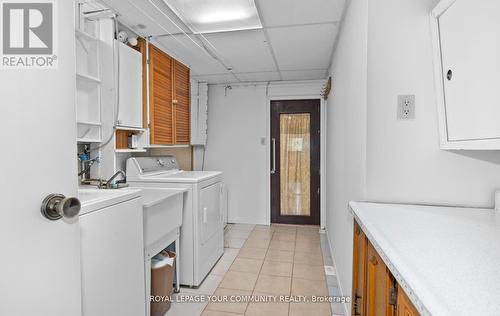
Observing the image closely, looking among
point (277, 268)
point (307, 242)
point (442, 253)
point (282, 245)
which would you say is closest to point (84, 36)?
point (442, 253)

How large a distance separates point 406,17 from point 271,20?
3.52 ft

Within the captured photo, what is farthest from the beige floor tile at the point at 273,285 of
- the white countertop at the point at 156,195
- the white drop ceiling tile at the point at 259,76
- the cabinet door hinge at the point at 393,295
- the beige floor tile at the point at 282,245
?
the white drop ceiling tile at the point at 259,76

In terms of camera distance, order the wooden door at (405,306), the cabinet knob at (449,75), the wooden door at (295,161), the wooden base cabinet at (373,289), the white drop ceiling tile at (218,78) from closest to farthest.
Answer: the wooden door at (405,306) → the wooden base cabinet at (373,289) → the cabinet knob at (449,75) → the white drop ceiling tile at (218,78) → the wooden door at (295,161)

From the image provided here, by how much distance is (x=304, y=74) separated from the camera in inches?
153

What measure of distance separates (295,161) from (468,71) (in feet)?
10.6

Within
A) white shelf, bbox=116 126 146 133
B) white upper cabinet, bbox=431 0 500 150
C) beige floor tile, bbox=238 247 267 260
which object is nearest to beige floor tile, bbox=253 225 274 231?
beige floor tile, bbox=238 247 267 260

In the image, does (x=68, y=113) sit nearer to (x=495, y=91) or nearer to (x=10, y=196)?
(x=10, y=196)

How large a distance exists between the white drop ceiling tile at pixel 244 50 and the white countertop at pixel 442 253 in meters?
1.90

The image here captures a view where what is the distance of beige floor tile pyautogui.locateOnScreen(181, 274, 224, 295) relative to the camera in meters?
2.43

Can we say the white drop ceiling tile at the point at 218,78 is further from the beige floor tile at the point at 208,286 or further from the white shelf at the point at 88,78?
the beige floor tile at the point at 208,286

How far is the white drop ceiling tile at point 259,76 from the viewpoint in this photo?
3.83 metres

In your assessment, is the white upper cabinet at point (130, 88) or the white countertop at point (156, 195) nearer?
the white countertop at point (156, 195)

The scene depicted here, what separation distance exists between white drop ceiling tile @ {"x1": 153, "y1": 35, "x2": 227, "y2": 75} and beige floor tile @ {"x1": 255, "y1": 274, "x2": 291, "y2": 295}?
239cm

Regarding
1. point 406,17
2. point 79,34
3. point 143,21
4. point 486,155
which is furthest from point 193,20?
point 486,155
